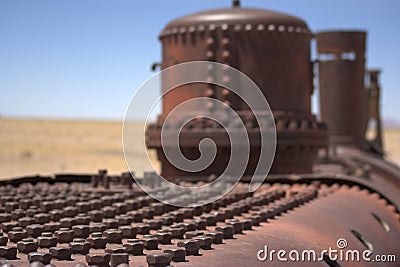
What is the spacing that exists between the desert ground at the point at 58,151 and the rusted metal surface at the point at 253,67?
0.98 metres

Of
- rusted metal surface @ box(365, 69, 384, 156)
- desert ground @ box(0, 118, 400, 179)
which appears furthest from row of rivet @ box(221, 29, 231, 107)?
rusted metal surface @ box(365, 69, 384, 156)

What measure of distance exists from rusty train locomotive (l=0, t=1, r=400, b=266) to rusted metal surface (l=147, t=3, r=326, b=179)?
14 mm

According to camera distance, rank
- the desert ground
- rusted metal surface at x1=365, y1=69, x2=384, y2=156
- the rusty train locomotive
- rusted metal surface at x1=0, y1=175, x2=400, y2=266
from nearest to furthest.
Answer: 1. rusted metal surface at x1=0, y1=175, x2=400, y2=266
2. the rusty train locomotive
3. rusted metal surface at x1=365, y1=69, x2=384, y2=156
4. the desert ground

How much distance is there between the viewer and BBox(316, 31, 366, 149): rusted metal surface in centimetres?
1616

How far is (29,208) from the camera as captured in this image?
195 inches

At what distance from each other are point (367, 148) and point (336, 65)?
285cm

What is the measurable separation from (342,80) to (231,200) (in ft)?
36.0

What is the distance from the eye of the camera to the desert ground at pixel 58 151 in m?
33.3

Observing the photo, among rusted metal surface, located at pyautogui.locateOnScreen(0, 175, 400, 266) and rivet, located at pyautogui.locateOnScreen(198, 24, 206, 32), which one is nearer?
rusted metal surface, located at pyautogui.locateOnScreen(0, 175, 400, 266)

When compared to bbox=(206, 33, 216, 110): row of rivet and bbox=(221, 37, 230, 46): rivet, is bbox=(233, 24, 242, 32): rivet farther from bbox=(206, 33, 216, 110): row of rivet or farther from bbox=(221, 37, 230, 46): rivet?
bbox=(206, 33, 216, 110): row of rivet

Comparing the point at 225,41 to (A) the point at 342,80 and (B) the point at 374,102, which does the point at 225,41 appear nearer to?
(A) the point at 342,80

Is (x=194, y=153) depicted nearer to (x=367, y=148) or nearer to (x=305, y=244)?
(x=305, y=244)

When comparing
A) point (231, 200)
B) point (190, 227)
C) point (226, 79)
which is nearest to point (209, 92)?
point (226, 79)

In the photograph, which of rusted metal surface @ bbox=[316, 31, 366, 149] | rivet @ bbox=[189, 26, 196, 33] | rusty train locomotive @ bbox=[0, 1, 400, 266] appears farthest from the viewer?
rusted metal surface @ bbox=[316, 31, 366, 149]
